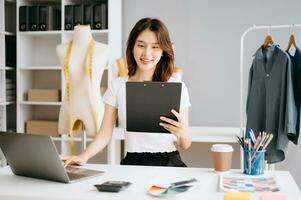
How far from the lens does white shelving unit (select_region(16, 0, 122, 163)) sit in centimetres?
402

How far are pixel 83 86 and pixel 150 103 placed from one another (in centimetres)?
128

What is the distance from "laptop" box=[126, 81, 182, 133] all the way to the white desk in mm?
204

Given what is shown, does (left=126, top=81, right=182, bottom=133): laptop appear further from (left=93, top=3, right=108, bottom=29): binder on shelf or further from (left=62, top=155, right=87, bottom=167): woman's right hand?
(left=93, top=3, right=108, bottom=29): binder on shelf

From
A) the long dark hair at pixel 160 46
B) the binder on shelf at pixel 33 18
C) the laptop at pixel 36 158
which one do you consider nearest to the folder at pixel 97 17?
the binder on shelf at pixel 33 18

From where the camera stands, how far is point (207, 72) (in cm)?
408

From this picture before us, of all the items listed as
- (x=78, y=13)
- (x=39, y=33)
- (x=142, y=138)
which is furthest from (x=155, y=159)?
(x=39, y=33)

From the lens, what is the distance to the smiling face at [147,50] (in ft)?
7.20

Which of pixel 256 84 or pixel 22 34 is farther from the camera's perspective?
pixel 22 34

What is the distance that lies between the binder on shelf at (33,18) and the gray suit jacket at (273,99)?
2128 millimetres

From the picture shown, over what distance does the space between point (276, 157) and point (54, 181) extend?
174 cm

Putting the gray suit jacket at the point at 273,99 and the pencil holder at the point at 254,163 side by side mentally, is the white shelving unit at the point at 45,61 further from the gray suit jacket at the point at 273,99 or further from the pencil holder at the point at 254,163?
the pencil holder at the point at 254,163

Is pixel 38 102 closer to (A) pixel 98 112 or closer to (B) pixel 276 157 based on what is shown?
(A) pixel 98 112

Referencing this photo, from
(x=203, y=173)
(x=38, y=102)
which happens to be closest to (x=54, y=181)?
(x=203, y=173)

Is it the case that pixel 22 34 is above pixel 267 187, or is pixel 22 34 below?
above
